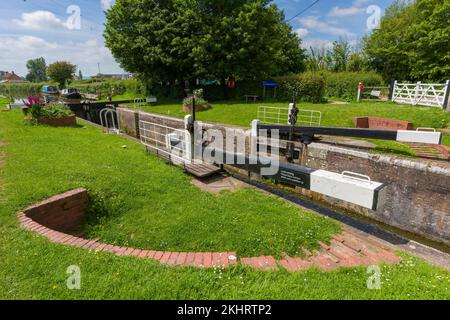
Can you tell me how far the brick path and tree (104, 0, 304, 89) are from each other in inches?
648

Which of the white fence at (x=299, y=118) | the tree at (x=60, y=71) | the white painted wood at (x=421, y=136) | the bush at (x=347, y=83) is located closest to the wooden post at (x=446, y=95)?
the white fence at (x=299, y=118)

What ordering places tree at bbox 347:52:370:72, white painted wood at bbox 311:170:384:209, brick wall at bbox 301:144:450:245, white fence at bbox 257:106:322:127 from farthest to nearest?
tree at bbox 347:52:370:72 < white fence at bbox 257:106:322:127 < brick wall at bbox 301:144:450:245 < white painted wood at bbox 311:170:384:209

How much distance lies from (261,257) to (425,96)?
13.9 m

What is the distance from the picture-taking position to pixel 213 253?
128 inches

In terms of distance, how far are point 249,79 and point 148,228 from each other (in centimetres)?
1873

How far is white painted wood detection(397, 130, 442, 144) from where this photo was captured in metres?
5.26

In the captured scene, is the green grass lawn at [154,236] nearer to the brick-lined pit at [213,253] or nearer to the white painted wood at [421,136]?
the brick-lined pit at [213,253]

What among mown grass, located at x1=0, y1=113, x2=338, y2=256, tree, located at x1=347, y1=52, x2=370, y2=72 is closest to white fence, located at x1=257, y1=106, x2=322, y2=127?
mown grass, located at x1=0, y1=113, x2=338, y2=256

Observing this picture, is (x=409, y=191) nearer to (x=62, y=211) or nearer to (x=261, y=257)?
(x=261, y=257)

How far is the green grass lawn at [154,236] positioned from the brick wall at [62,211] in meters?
0.18

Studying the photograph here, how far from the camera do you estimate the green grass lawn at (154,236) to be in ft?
8.28

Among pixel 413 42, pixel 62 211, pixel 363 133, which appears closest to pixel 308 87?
pixel 413 42

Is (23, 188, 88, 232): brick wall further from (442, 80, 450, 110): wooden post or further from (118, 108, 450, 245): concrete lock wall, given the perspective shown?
(442, 80, 450, 110): wooden post

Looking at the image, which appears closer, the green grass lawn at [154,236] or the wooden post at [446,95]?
the green grass lawn at [154,236]
